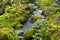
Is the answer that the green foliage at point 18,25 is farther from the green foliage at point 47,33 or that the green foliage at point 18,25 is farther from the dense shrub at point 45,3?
the dense shrub at point 45,3

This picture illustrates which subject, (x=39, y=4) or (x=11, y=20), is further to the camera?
(x=39, y=4)

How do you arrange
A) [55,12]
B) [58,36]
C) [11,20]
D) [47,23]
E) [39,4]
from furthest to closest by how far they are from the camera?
1. [39,4]
2. [55,12]
3. [11,20]
4. [47,23]
5. [58,36]

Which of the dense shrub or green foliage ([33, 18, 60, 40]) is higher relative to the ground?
green foliage ([33, 18, 60, 40])

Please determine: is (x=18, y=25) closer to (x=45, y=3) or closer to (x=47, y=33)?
(x=47, y=33)

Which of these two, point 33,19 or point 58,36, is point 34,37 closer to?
point 58,36

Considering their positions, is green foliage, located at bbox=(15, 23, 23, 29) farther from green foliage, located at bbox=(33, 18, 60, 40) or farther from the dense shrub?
the dense shrub

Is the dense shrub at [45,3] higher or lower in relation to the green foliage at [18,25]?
higher

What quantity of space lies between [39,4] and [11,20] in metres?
4.43

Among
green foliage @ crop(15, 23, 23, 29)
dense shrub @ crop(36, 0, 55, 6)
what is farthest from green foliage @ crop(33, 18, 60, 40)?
dense shrub @ crop(36, 0, 55, 6)

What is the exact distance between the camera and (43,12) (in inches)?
566

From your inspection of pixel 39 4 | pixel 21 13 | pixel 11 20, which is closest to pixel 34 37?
pixel 11 20

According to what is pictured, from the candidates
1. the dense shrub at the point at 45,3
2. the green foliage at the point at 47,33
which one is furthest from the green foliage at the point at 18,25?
the dense shrub at the point at 45,3

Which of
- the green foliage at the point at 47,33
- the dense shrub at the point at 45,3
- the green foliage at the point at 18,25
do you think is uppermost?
the green foliage at the point at 47,33

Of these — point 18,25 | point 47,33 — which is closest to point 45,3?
point 18,25
